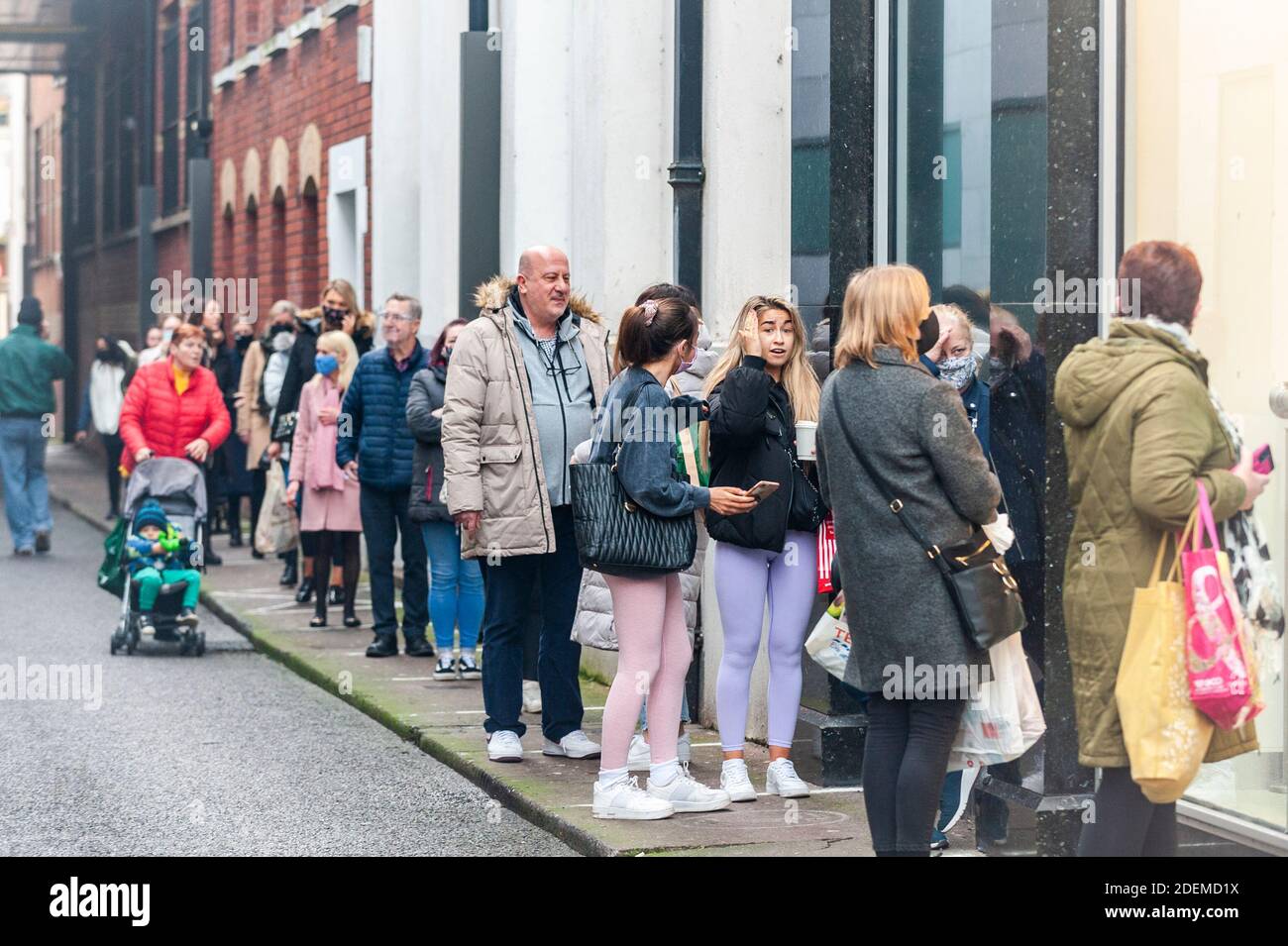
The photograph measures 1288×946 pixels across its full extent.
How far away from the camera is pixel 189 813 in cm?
778

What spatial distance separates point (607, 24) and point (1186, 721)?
20.2ft

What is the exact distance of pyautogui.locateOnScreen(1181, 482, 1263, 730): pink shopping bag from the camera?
5.08 meters

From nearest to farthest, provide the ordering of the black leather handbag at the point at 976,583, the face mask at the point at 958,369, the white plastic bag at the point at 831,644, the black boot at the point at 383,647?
the black leather handbag at the point at 976,583 → the white plastic bag at the point at 831,644 → the face mask at the point at 958,369 → the black boot at the point at 383,647

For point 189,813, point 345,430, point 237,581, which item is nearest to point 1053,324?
point 189,813

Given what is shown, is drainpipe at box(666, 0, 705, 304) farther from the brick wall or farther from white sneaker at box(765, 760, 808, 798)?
the brick wall

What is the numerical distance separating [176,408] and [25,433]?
702 centimetres

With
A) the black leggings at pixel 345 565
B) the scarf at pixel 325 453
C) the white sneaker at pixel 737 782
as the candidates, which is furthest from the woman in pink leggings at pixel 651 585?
the black leggings at pixel 345 565

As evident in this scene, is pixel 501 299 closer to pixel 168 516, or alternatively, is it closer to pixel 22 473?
pixel 168 516

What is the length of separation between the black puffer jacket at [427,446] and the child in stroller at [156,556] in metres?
1.96

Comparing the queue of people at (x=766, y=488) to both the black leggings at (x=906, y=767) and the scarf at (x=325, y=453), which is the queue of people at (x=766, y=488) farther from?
the scarf at (x=325, y=453)

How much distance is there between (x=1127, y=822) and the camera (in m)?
5.38

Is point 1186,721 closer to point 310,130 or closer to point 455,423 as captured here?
point 455,423

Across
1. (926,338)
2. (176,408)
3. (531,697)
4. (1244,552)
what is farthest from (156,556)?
(1244,552)

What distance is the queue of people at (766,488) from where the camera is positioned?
210 inches
